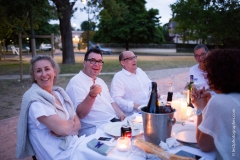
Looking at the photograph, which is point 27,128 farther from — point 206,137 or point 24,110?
point 206,137

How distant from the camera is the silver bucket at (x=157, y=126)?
149 centimetres

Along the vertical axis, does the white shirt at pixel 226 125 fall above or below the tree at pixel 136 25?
below

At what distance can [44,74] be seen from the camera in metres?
2.20

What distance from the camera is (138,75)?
12.3 feet

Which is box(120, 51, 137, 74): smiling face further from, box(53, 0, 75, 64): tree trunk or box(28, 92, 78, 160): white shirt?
box(53, 0, 75, 64): tree trunk

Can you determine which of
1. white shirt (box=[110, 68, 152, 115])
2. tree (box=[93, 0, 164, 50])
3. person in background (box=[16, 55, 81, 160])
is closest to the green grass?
white shirt (box=[110, 68, 152, 115])

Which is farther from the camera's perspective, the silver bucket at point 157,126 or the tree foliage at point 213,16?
the tree foliage at point 213,16

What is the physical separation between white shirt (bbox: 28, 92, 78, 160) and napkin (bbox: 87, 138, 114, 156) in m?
0.42

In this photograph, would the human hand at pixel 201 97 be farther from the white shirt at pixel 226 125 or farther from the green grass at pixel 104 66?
the green grass at pixel 104 66

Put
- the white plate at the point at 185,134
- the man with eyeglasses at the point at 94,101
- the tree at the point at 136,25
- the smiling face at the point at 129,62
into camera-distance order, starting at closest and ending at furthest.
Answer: the white plate at the point at 185,134 → the man with eyeglasses at the point at 94,101 → the smiling face at the point at 129,62 → the tree at the point at 136,25

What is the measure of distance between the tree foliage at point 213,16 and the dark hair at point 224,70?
72.7 ft

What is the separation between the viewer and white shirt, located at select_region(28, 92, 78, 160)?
1.89 meters

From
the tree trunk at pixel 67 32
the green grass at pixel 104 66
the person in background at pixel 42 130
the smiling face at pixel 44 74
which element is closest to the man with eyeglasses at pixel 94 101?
the smiling face at pixel 44 74

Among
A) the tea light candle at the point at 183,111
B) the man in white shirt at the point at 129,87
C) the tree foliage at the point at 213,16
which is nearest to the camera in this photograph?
the tea light candle at the point at 183,111
